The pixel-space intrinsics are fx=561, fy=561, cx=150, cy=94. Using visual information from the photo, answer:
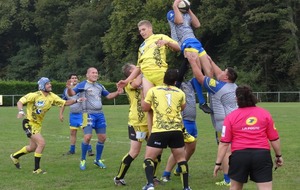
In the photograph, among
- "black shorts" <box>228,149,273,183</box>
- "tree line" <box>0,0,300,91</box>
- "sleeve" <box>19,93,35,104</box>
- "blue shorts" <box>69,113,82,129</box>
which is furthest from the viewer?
"tree line" <box>0,0,300,91</box>

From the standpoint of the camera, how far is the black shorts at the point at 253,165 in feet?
23.3

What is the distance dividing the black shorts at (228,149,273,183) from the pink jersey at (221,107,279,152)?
0.08 m

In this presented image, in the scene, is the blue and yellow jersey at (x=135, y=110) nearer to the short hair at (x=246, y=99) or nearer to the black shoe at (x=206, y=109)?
the black shoe at (x=206, y=109)

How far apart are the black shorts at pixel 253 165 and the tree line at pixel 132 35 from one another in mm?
46844

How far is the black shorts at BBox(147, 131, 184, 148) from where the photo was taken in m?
9.00

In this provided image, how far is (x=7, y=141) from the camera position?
60.2 ft

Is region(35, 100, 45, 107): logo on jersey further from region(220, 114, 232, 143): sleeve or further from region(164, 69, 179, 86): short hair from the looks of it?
region(220, 114, 232, 143): sleeve

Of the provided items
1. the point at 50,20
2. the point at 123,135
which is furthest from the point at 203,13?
the point at 123,135

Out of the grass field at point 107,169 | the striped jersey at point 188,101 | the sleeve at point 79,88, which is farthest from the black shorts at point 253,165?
the sleeve at point 79,88

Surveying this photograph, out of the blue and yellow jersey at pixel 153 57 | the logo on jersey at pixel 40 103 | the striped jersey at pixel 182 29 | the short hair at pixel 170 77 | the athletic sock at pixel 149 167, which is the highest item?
the striped jersey at pixel 182 29

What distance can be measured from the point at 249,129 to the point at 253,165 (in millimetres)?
459

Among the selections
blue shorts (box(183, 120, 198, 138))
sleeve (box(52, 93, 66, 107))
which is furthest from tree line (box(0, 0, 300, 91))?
blue shorts (box(183, 120, 198, 138))

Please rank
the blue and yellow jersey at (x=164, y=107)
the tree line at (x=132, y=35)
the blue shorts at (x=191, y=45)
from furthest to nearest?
the tree line at (x=132, y=35) → the blue shorts at (x=191, y=45) → the blue and yellow jersey at (x=164, y=107)

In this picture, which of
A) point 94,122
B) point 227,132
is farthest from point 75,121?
point 227,132
